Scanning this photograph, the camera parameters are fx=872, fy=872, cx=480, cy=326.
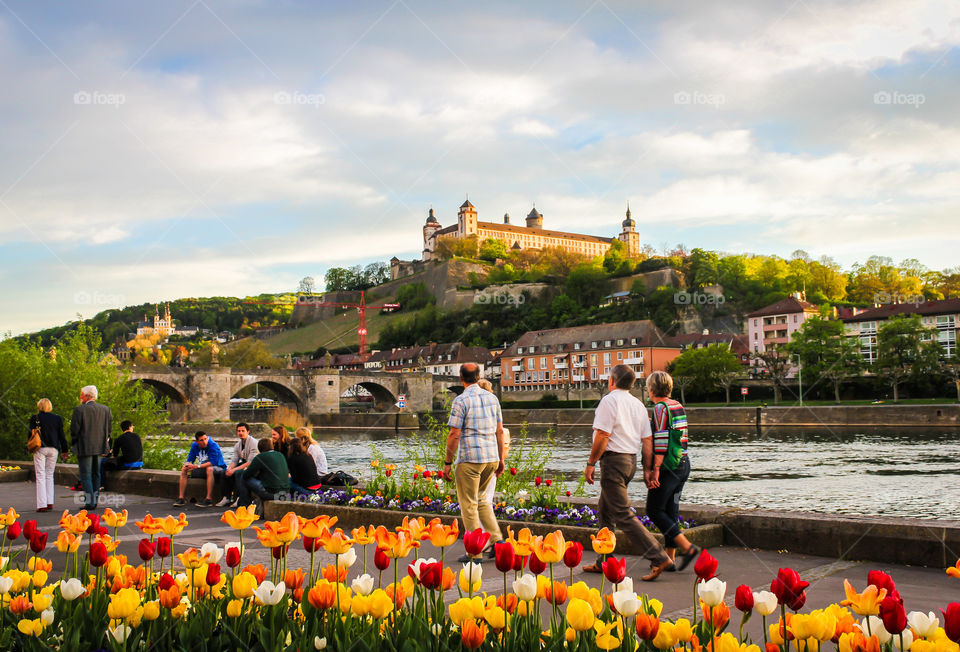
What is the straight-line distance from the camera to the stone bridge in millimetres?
63812

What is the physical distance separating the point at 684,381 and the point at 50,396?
180 feet

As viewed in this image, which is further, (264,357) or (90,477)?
(264,357)

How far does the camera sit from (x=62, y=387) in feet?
56.7

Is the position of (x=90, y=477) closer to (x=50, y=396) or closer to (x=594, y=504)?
(x=594, y=504)

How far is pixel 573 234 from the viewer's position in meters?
164

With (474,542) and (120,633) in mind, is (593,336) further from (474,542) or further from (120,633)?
(120,633)

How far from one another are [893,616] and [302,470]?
8398 mm

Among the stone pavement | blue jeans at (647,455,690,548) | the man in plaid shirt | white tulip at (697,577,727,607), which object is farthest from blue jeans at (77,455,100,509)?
white tulip at (697,577,727,607)

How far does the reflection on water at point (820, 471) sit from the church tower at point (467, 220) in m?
114

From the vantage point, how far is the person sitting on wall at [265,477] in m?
9.48

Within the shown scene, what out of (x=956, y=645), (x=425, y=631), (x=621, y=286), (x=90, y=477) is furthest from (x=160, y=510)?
(x=621, y=286)

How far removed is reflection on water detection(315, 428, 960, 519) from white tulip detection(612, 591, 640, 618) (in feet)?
29.9

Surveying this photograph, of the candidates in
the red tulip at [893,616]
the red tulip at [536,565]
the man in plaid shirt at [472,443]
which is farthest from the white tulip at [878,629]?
the man in plaid shirt at [472,443]

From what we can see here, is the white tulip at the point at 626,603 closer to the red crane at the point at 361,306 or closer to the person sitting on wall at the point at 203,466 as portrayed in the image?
the person sitting on wall at the point at 203,466
